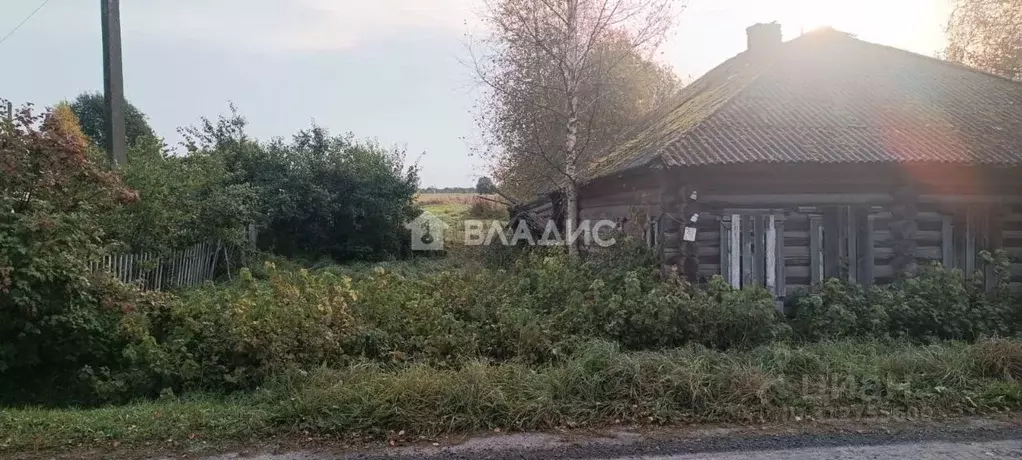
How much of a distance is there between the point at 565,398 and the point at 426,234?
16.5 m

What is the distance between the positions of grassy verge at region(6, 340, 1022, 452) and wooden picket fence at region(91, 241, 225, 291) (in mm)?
3471

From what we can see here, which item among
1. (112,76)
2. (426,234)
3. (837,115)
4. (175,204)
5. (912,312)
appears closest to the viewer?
(912,312)

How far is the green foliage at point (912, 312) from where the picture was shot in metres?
8.02

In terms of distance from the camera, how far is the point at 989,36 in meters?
19.6

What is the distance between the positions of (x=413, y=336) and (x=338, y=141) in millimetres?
15251

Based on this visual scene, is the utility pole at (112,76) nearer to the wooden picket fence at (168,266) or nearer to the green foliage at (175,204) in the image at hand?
the green foliage at (175,204)

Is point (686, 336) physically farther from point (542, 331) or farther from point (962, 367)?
point (962, 367)

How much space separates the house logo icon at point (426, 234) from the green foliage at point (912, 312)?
1436cm

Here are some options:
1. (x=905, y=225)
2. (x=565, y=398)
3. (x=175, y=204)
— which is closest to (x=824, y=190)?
(x=905, y=225)

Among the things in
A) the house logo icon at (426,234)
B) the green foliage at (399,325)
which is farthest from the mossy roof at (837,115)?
the house logo icon at (426,234)

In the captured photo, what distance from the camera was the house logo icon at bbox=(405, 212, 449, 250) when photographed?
2122 cm

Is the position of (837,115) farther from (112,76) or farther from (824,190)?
(112,76)

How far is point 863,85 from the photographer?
12.4 meters

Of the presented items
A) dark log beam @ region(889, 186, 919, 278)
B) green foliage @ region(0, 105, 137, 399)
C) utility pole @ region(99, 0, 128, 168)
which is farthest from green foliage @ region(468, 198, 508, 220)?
green foliage @ region(0, 105, 137, 399)
